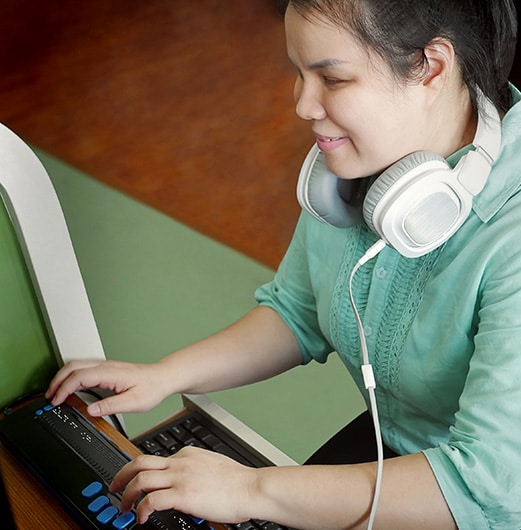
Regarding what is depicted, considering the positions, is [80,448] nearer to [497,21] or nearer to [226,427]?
[226,427]

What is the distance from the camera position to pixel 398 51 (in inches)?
36.2

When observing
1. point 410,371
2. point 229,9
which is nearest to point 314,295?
point 410,371

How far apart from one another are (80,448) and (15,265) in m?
0.24

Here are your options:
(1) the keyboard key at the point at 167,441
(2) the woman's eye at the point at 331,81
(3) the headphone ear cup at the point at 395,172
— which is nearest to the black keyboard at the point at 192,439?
(1) the keyboard key at the point at 167,441

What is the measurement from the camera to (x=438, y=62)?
0.94 metres

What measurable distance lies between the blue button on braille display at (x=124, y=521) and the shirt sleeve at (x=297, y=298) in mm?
437

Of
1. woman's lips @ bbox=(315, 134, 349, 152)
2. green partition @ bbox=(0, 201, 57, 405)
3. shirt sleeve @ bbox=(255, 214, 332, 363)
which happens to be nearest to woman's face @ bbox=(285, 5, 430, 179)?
woman's lips @ bbox=(315, 134, 349, 152)

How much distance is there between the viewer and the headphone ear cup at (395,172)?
932mm

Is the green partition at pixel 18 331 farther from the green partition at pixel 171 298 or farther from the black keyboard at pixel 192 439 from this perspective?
the green partition at pixel 171 298

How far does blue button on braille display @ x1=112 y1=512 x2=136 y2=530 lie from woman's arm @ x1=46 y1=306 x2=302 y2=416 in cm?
18

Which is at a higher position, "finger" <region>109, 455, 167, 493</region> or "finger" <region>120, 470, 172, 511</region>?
"finger" <region>109, 455, 167, 493</region>

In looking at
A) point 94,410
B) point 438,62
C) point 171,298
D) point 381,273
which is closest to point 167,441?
point 94,410

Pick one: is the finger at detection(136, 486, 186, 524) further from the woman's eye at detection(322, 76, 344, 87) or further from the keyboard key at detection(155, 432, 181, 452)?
the woman's eye at detection(322, 76, 344, 87)

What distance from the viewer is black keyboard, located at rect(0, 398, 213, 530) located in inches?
36.8
